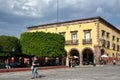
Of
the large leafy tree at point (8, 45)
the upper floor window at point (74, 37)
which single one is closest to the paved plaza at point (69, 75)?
the large leafy tree at point (8, 45)

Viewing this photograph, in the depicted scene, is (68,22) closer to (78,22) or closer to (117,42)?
(78,22)

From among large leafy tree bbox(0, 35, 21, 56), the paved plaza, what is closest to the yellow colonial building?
large leafy tree bbox(0, 35, 21, 56)

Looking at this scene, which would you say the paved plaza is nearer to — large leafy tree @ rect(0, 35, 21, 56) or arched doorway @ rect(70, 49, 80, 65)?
large leafy tree @ rect(0, 35, 21, 56)

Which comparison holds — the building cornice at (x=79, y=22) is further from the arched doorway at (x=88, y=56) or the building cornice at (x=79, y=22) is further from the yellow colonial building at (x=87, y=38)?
the arched doorway at (x=88, y=56)

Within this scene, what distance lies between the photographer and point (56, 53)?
4062 cm

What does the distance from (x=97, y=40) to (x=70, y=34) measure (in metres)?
6.36

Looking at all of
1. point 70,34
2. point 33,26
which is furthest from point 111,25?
point 33,26

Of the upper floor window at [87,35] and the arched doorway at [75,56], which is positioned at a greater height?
the upper floor window at [87,35]

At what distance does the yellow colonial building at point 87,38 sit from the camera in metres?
51.8

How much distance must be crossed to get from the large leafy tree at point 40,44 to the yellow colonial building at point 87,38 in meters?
9.45

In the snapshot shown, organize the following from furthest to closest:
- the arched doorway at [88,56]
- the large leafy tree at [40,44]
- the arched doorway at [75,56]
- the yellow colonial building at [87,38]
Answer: the arched doorway at [88,56] < the arched doorway at [75,56] < the yellow colonial building at [87,38] < the large leafy tree at [40,44]

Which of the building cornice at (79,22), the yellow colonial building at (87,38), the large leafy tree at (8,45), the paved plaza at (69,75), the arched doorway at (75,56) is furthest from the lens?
the arched doorway at (75,56)

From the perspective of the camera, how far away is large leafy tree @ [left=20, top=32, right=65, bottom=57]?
129 feet

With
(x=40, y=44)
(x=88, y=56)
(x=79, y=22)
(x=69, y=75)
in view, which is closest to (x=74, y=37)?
(x=79, y=22)
